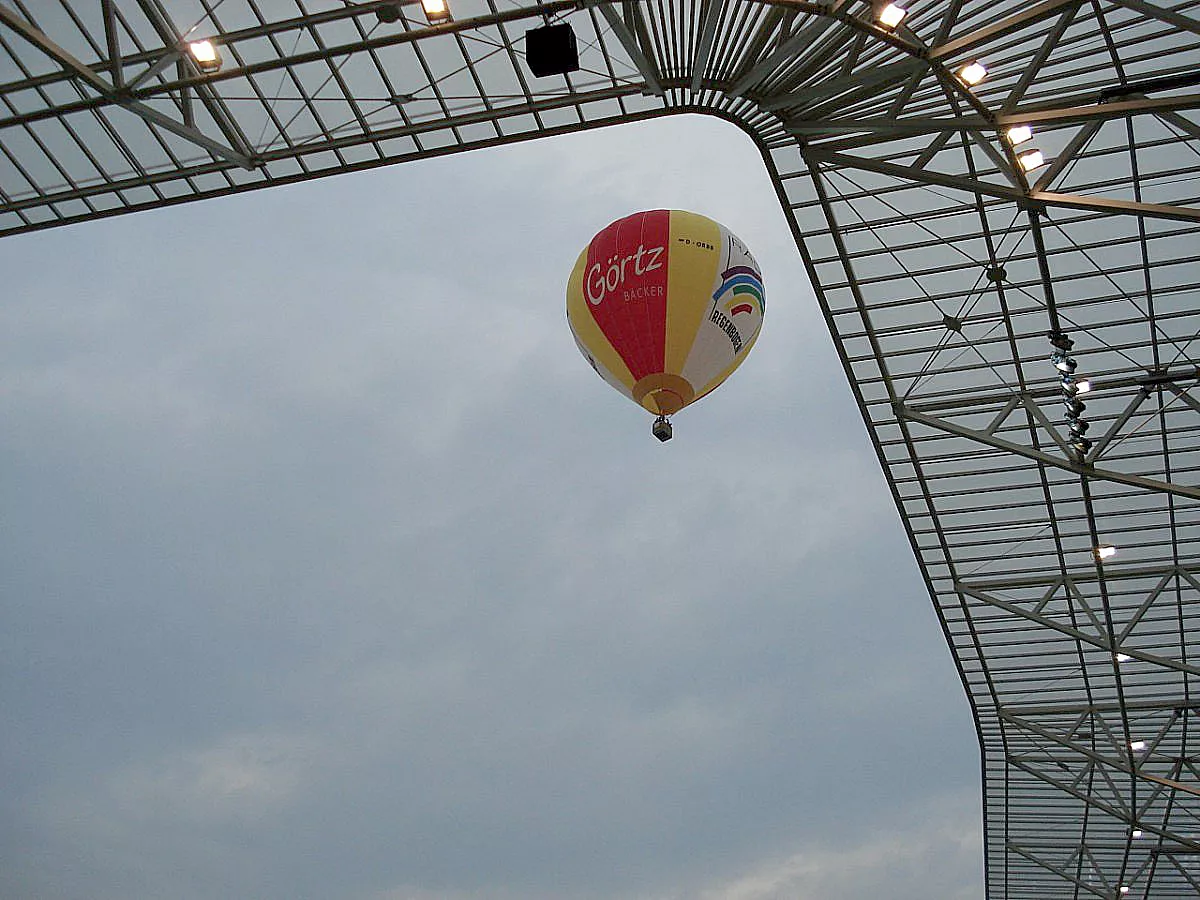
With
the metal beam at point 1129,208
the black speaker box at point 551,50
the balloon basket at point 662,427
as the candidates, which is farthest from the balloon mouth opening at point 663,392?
the metal beam at point 1129,208

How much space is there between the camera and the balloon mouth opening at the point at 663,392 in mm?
22109

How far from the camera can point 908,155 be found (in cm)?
2481

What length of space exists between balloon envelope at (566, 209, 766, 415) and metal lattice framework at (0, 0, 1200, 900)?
252 cm

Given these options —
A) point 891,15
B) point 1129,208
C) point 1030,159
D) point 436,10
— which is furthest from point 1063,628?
point 436,10

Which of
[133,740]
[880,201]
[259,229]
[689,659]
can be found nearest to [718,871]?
[689,659]

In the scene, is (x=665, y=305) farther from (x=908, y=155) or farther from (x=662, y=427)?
(x=908, y=155)

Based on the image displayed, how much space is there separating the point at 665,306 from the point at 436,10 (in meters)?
5.98

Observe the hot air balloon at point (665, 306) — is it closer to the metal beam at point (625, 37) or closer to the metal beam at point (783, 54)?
the metal beam at point (783, 54)

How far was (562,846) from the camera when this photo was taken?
70.9 m

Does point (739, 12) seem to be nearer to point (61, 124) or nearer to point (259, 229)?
point (61, 124)

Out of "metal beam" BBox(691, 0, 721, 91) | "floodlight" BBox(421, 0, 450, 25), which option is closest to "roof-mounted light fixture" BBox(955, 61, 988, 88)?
"metal beam" BBox(691, 0, 721, 91)

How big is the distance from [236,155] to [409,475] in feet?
346

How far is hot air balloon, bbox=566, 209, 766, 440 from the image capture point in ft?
71.0

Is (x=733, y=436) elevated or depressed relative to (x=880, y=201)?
elevated
